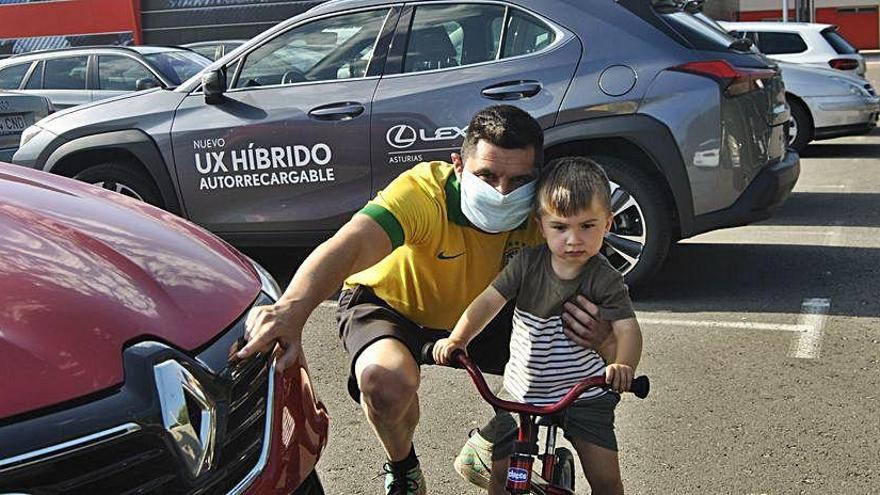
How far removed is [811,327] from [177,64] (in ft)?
24.8

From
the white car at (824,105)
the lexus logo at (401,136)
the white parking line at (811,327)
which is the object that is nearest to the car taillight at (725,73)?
the white parking line at (811,327)

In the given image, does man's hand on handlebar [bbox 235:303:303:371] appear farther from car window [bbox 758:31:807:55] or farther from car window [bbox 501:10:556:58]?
car window [bbox 758:31:807:55]

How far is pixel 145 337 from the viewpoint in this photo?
1.93 meters

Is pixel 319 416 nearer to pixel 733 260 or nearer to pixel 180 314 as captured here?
pixel 180 314

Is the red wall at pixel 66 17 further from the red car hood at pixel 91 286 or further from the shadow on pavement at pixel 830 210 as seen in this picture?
the red car hood at pixel 91 286

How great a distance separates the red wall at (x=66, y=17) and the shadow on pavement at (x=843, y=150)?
1553cm

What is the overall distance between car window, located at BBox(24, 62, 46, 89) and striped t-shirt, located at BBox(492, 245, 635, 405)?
9560 mm

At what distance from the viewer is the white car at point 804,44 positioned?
12.3 m

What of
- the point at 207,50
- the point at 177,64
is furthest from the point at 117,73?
the point at 207,50

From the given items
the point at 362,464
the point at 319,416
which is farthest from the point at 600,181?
the point at 362,464

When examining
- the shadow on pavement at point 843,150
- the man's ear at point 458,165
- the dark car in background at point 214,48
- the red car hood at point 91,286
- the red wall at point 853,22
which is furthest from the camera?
the red wall at point 853,22

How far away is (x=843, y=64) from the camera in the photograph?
12.3 m

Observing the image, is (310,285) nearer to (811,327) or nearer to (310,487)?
(310,487)

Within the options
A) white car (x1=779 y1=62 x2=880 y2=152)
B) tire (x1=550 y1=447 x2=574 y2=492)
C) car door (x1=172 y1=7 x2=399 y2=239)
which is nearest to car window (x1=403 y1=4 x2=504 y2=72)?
car door (x1=172 y1=7 x2=399 y2=239)
